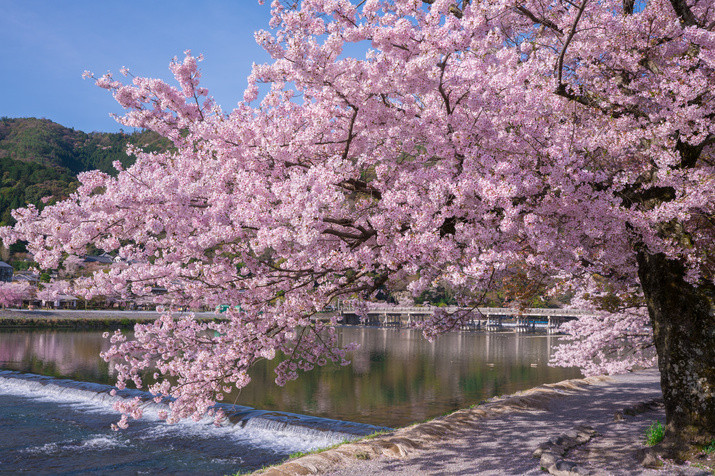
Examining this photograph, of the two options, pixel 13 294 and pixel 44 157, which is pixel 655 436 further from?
pixel 44 157

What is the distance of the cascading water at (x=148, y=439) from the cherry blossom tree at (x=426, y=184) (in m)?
5.67

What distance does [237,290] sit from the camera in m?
7.11

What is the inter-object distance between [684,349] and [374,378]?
20.2m

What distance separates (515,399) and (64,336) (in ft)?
145

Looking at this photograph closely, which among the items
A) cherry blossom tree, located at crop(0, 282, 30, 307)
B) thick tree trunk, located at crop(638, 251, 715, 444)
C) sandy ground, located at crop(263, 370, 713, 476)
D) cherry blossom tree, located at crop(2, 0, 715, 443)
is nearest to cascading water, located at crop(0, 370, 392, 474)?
sandy ground, located at crop(263, 370, 713, 476)

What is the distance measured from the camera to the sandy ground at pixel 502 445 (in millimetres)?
7363

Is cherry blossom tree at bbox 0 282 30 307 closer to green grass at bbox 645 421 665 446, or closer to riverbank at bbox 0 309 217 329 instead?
riverbank at bbox 0 309 217 329

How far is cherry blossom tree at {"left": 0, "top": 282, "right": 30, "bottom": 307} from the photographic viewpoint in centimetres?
6122

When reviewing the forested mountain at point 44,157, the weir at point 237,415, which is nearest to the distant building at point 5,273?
the forested mountain at point 44,157

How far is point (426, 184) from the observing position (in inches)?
259

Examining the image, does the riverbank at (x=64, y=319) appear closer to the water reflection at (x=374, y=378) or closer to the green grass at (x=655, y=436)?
the water reflection at (x=374, y=378)

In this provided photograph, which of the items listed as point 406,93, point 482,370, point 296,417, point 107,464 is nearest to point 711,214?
point 406,93

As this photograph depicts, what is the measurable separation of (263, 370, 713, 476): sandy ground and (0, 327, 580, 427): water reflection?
19.1 feet

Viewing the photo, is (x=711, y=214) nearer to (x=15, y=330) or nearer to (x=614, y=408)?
(x=614, y=408)
